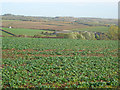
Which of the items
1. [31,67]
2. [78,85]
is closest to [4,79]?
[31,67]

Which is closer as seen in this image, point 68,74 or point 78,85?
point 78,85

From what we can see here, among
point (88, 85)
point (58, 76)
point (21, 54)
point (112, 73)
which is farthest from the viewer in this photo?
point (21, 54)

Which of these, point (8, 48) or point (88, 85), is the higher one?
point (8, 48)

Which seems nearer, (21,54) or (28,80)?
(28,80)

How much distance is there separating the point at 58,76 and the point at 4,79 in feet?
12.2

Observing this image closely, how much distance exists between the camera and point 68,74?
1303 cm

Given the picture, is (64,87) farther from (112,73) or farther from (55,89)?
(112,73)

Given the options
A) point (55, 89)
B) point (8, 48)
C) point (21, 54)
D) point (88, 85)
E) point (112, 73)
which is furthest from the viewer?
point (8, 48)

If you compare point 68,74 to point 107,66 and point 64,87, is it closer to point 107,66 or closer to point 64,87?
point 64,87

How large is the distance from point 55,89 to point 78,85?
5.16 ft

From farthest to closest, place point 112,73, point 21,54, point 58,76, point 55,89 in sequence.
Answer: point 21,54
point 112,73
point 58,76
point 55,89

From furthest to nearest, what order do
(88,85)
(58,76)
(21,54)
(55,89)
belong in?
(21,54), (58,76), (88,85), (55,89)

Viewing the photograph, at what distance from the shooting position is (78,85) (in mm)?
11172

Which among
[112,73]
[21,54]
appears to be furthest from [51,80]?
[21,54]
